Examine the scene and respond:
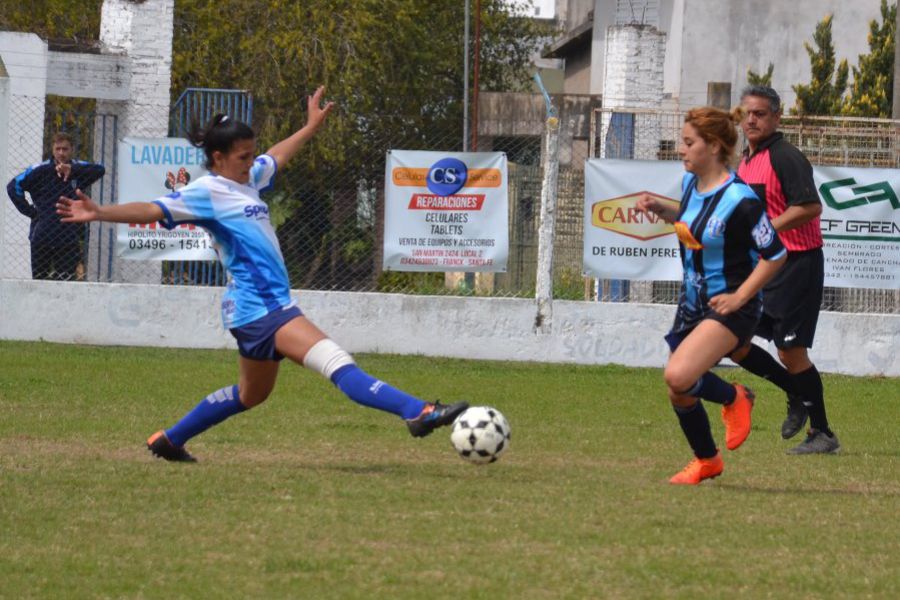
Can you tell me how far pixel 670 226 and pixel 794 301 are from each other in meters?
5.90

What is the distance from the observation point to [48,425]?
8961mm

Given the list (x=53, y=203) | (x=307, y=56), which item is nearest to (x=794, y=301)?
(x=53, y=203)

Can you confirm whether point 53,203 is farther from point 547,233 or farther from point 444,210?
point 547,233

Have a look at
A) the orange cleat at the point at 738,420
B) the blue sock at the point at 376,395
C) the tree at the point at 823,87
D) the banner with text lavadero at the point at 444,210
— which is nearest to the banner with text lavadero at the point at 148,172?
the banner with text lavadero at the point at 444,210

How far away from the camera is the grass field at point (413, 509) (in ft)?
16.6

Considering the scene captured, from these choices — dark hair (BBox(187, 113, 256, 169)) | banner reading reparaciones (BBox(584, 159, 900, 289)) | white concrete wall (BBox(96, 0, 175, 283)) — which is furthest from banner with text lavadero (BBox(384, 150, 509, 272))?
dark hair (BBox(187, 113, 256, 169))

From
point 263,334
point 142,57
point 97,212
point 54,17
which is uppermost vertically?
point 54,17

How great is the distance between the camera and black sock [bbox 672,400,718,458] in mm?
7297

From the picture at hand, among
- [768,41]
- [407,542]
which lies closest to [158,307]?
[407,542]

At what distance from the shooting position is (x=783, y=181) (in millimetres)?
8656

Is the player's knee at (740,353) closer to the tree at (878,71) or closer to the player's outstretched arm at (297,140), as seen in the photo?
the player's outstretched arm at (297,140)

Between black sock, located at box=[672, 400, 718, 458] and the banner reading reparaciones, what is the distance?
753cm

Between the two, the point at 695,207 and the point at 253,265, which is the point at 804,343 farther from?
the point at 253,265

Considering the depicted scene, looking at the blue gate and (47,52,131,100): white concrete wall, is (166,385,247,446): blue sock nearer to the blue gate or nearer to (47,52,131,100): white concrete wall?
the blue gate
